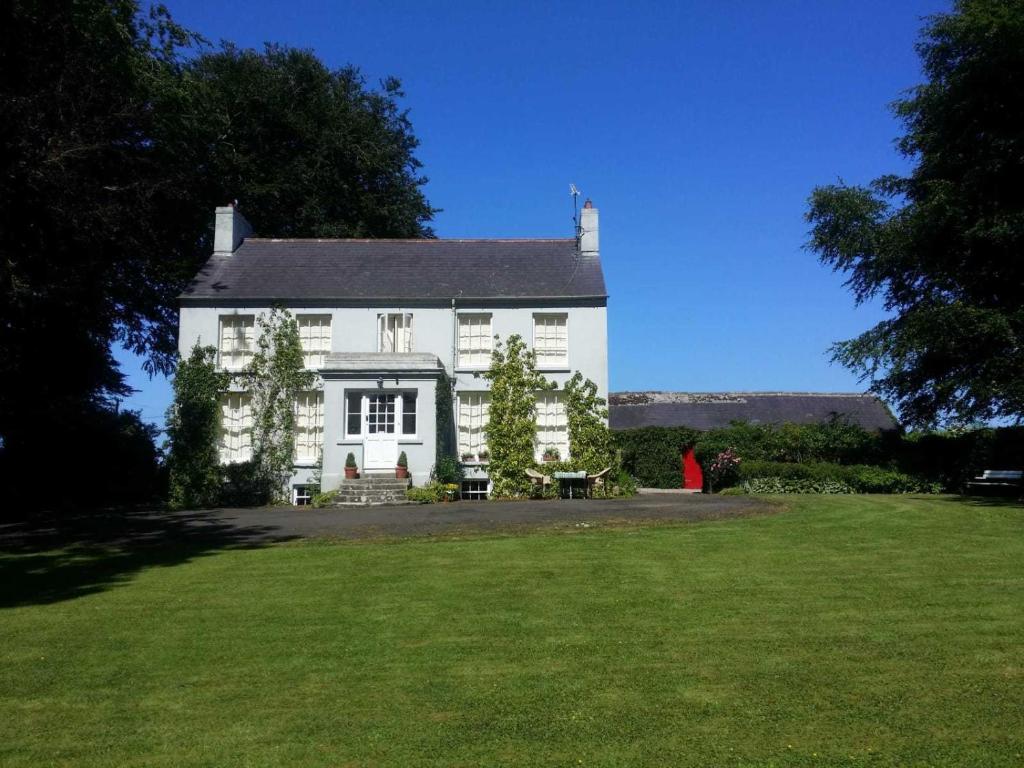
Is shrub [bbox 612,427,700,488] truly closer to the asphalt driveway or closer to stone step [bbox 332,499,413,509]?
the asphalt driveway

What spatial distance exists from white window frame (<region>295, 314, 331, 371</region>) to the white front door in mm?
2813

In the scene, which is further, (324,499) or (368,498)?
(324,499)

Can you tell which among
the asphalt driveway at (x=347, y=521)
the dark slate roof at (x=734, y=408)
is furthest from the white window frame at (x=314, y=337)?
the dark slate roof at (x=734, y=408)

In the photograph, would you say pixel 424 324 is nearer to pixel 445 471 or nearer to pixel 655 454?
pixel 445 471

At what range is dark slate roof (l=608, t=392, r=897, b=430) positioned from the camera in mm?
37625

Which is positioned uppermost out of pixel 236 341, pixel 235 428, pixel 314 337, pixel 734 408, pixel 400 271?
pixel 400 271

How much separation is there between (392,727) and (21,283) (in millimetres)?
13355

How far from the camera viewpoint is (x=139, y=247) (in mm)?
18906

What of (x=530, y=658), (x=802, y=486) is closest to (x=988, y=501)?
(x=802, y=486)

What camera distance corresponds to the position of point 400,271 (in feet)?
85.8

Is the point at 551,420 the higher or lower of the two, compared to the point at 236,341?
lower

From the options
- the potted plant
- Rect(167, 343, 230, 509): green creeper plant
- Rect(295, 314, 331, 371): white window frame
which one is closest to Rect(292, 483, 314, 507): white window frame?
Rect(167, 343, 230, 509): green creeper plant

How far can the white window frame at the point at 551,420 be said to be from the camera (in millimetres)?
24484

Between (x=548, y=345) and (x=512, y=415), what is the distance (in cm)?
249
